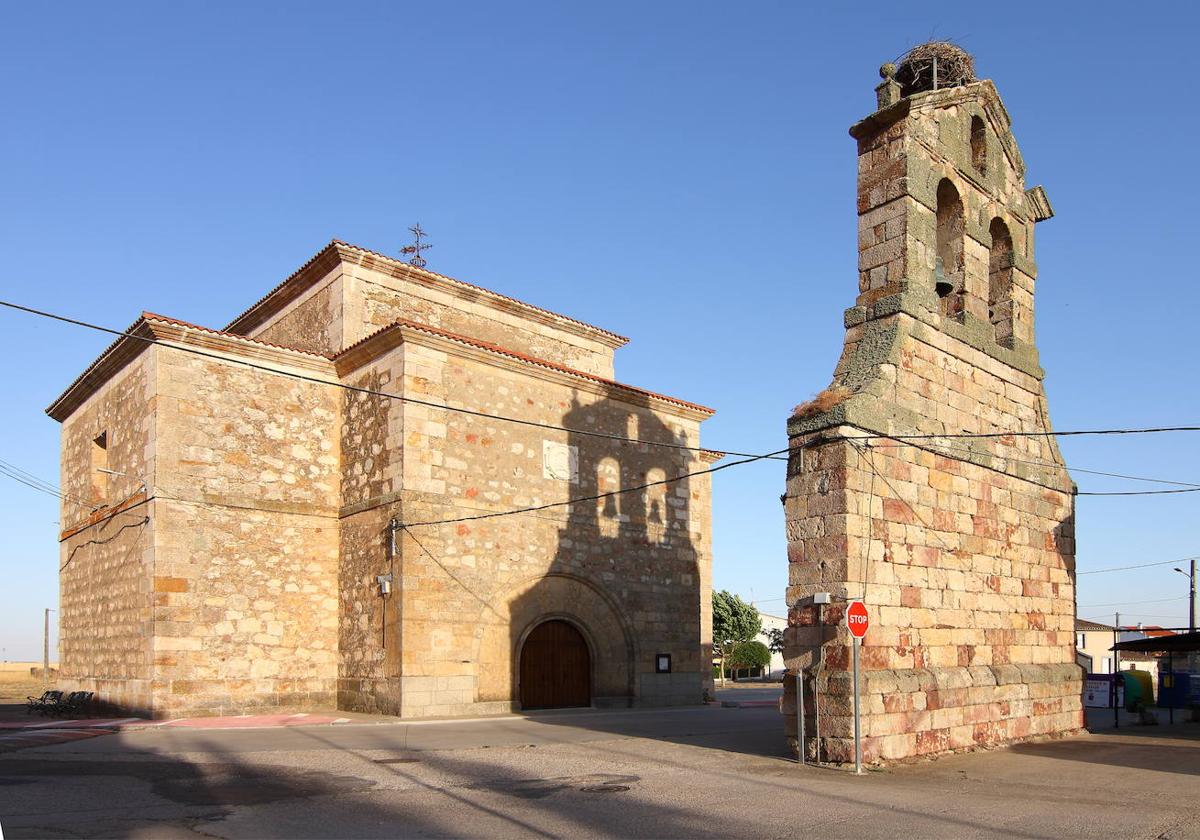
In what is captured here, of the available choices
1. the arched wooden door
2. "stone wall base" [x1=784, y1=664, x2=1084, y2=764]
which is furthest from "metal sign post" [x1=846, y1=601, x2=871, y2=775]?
the arched wooden door

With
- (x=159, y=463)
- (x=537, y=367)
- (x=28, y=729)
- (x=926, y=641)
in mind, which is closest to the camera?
(x=926, y=641)

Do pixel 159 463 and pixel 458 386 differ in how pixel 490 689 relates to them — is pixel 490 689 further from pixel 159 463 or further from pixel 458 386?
pixel 159 463

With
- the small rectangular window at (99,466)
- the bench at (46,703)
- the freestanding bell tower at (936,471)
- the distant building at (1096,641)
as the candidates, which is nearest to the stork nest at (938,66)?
the freestanding bell tower at (936,471)

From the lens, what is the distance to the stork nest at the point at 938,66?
14188 mm

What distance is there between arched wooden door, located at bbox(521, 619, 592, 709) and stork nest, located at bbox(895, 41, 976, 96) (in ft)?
38.8

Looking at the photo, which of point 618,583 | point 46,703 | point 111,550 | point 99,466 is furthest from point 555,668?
point 99,466

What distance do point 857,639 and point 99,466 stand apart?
16791 mm

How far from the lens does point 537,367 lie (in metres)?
19.5

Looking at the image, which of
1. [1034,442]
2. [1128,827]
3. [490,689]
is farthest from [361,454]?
[1128,827]

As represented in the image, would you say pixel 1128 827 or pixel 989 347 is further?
pixel 989 347

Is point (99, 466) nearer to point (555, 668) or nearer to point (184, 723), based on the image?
point (184, 723)

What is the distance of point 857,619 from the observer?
403 inches

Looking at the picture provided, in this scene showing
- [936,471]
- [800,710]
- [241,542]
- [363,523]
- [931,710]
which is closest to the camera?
[800,710]

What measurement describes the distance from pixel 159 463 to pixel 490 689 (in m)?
7.04
